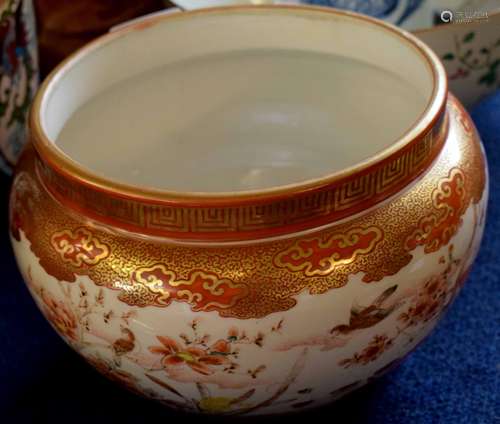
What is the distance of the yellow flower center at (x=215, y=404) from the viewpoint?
1.63 ft

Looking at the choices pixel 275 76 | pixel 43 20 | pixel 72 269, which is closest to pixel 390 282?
pixel 72 269

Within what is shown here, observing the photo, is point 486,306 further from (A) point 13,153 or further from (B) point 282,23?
(A) point 13,153

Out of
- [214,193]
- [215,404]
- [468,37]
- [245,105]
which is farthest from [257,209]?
[468,37]

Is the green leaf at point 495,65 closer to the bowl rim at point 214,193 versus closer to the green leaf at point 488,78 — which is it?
the green leaf at point 488,78

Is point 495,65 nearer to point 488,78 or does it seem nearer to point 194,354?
point 488,78

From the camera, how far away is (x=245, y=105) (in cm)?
72

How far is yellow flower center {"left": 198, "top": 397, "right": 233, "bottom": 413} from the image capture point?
0.50 meters

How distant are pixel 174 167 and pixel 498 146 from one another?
15.2 inches

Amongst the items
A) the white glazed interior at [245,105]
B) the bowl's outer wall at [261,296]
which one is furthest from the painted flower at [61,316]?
the white glazed interior at [245,105]

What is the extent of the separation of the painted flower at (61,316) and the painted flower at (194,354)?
6cm

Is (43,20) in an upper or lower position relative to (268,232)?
lower

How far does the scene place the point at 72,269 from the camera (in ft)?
1.58

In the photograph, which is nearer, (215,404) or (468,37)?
(215,404)

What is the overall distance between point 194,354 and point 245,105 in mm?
312
